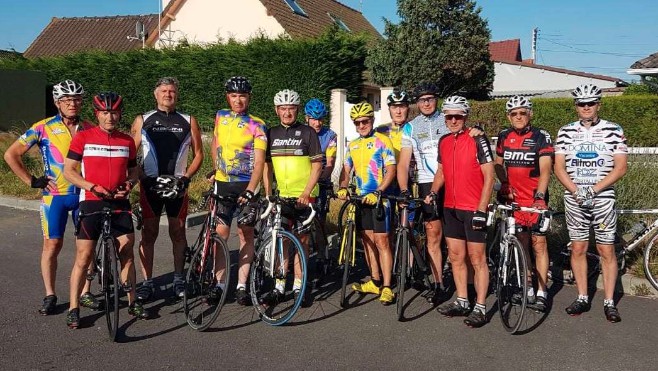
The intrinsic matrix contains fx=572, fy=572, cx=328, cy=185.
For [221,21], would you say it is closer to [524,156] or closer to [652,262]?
[524,156]

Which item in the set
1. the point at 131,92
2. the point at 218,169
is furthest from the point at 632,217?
the point at 131,92

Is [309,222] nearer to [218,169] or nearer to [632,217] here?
[218,169]

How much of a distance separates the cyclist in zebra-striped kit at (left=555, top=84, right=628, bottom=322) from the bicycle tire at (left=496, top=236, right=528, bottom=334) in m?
0.74

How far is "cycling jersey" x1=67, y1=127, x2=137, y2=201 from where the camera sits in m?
4.72

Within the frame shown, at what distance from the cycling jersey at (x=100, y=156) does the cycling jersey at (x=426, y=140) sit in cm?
275

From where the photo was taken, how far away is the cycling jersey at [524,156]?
5324mm

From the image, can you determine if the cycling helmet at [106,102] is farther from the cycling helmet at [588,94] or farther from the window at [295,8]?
the window at [295,8]

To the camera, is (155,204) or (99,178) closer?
(99,178)

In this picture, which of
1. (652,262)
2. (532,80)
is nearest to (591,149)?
(652,262)

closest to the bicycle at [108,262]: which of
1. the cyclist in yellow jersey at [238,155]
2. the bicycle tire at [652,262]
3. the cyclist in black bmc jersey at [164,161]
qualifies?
the cyclist in black bmc jersey at [164,161]

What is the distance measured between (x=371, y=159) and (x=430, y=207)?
751 millimetres

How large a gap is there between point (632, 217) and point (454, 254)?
10.9 ft

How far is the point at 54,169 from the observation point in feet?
17.1

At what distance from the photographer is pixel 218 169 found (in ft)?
18.1
